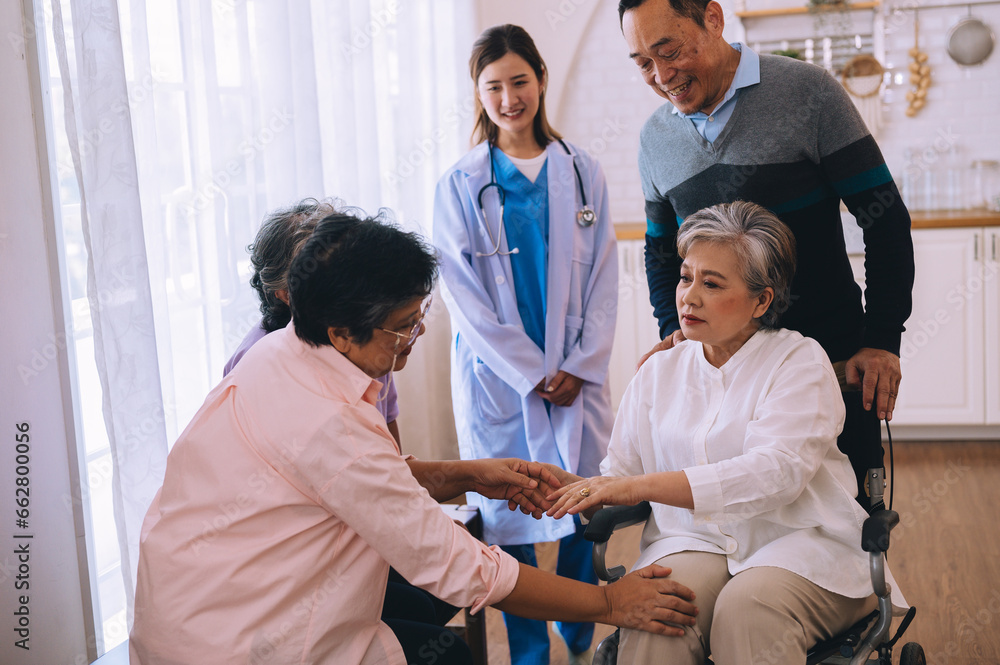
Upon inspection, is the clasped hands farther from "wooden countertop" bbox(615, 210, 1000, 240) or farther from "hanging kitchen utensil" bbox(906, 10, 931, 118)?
"hanging kitchen utensil" bbox(906, 10, 931, 118)

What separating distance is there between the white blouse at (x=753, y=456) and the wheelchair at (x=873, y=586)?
2.0 inches

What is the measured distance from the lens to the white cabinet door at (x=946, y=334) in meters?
4.12

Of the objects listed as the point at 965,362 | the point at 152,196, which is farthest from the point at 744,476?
the point at 965,362

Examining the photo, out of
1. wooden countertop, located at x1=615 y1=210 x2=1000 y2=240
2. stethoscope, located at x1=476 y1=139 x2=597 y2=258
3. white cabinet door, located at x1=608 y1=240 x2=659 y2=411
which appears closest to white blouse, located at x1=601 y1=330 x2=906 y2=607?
stethoscope, located at x1=476 y1=139 x2=597 y2=258

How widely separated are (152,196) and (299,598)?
1.18m

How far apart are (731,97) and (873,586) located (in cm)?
103

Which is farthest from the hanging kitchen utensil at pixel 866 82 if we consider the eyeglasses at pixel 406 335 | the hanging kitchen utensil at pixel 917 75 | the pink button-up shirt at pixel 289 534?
the pink button-up shirt at pixel 289 534

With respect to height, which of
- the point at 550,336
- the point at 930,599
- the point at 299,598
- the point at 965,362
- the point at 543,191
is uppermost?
the point at 543,191

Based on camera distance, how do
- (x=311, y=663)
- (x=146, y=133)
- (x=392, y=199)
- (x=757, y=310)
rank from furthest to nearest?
(x=392, y=199) < (x=146, y=133) < (x=757, y=310) < (x=311, y=663)

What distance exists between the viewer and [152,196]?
6.82ft

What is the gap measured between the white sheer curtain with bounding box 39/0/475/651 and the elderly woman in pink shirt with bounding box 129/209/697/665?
62cm

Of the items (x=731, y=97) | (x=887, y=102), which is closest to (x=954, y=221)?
(x=887, y=102)

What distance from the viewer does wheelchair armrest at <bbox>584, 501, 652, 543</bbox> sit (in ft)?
5.60

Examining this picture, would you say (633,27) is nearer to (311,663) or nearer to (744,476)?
(744,476)
